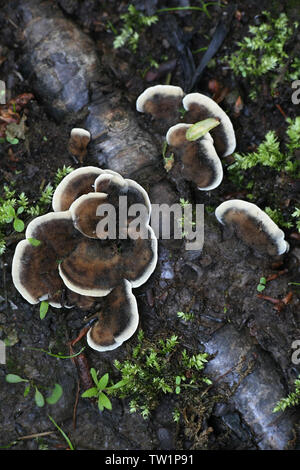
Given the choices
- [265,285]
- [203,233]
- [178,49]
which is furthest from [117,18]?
[265,285]

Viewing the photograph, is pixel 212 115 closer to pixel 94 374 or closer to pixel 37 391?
pixel 94 374

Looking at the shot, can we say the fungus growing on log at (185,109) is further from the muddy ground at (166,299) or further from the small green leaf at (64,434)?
the small green leaf at (64,434)

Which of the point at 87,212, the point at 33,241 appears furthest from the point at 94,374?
the point at 87,212

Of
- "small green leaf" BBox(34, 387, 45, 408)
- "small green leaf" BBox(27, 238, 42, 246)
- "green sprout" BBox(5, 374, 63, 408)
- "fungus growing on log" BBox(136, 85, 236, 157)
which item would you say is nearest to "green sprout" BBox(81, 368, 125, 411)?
"green sprout" BBox(5, 374, 63, 408)

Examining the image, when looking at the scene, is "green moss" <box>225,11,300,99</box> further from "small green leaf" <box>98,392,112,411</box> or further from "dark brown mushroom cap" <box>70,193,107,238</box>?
"small green leaf" <box>98,392,112,411</box>

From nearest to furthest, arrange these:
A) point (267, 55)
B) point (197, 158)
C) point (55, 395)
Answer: point (55, 395) → point (197, 158) → point (267, 55)

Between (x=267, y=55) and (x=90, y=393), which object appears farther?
(x=267, y=55)
